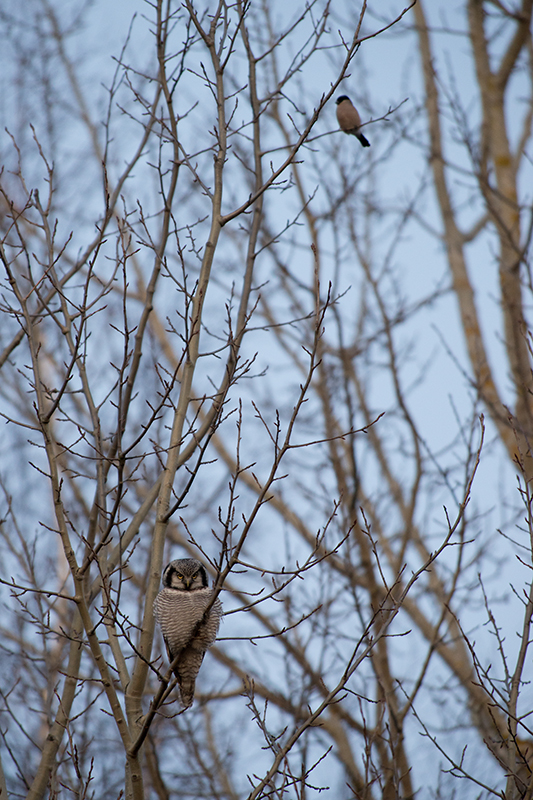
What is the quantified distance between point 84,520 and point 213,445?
2659 mm

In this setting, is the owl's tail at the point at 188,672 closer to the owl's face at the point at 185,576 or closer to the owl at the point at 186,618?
the owl at the point at 186,618

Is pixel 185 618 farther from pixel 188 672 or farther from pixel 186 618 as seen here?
pixel 188 672

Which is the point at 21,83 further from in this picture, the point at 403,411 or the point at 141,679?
the point at 141,679

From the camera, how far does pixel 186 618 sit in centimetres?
371

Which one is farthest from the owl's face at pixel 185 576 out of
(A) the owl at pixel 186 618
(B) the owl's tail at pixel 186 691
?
(B) the owl's tail at pixel 186 691

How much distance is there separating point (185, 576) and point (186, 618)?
0.28m

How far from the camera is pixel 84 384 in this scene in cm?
363

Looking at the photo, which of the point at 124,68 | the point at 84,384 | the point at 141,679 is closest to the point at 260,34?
the point at 124,68

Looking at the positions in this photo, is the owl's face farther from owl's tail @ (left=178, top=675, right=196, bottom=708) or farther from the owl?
owl's tail @ (left=178, top=675, right=196, bottom=708)

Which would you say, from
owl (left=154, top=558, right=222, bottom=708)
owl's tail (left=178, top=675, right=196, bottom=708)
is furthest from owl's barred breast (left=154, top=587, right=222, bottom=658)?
owl's tail (left=178, top=675, right=196, bottom=708)

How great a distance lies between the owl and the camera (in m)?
3.69

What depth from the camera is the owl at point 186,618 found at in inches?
145

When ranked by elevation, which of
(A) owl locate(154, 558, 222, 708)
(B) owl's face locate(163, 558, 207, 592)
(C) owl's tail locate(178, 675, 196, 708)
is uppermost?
(B) owl's face locate(163, 558, 207, 592)

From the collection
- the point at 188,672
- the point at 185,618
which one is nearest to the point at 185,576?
the point at 185,618
